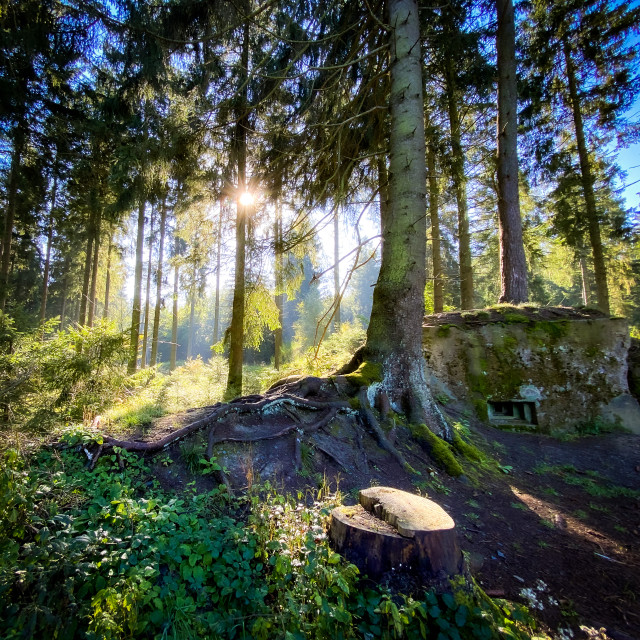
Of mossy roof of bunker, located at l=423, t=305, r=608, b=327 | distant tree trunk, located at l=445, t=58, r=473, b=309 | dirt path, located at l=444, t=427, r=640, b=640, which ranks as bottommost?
dirt path, located at l=444, t=427, r=640, b=640

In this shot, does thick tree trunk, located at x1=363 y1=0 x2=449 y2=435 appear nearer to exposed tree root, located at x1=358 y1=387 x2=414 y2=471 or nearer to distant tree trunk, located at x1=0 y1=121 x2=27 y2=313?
exposed tree root, located at x1=358 y1=387 x2=414 y2=471

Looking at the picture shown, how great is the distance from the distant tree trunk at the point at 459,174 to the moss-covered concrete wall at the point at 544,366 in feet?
5.08

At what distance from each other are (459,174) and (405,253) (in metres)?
3.49

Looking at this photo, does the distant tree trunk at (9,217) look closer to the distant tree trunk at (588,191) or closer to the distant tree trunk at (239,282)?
the distant tree trunk at (239,282)

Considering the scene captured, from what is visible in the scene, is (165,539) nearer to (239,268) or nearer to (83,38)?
(239,268)

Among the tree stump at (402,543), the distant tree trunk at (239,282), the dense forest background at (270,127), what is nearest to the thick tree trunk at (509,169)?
the dense forest background at (270,127)

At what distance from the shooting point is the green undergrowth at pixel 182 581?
1.71 meters

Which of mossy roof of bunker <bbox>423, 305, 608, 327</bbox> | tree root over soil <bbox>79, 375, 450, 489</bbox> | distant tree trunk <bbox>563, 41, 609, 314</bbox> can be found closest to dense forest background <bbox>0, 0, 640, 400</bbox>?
distant tree trunk <bbox>563, 41, 609, 314</bbox>

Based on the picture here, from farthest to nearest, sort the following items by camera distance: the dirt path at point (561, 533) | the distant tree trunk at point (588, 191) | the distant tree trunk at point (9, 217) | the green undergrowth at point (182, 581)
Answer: the distant tree trunk at point (588, 191), the distant tree trunk at point (9, 217), the dirt path at point (561, 533), the green undergrowth at point (182, 581)

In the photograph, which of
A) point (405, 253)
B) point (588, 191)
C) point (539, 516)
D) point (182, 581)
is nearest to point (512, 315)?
point (405, 253)

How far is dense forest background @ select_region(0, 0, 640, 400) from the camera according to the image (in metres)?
6.36

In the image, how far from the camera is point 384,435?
176 inches

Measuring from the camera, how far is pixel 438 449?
179 inches

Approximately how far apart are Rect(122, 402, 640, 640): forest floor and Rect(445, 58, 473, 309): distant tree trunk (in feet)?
12.1
